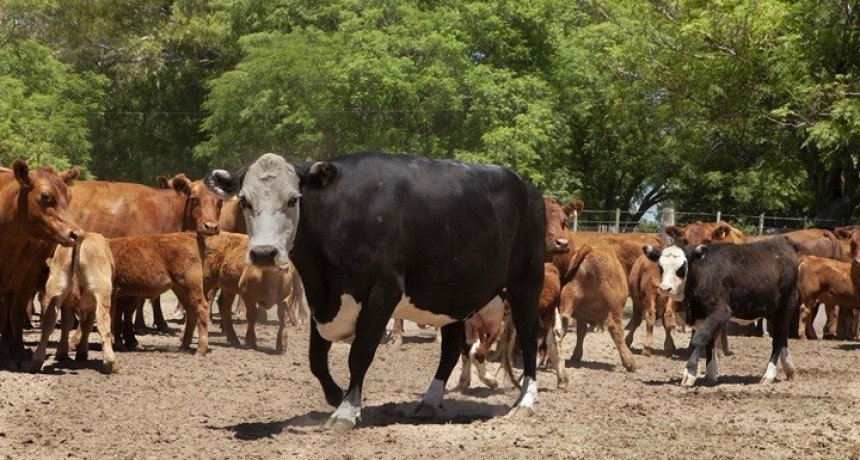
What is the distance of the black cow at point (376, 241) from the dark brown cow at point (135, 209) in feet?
24.7

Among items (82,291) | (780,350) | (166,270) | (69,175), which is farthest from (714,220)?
(82,291)

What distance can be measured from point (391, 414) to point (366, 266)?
1541 mm

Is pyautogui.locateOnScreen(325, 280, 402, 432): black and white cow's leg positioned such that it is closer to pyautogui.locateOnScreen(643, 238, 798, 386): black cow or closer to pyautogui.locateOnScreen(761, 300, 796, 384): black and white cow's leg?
pyautogui.locateOnScreen(643, 238, 798, 386): black cow

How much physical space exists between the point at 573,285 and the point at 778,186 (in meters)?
33.4

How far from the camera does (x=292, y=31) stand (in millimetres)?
44375

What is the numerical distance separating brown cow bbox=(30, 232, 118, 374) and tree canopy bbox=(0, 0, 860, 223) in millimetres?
20222

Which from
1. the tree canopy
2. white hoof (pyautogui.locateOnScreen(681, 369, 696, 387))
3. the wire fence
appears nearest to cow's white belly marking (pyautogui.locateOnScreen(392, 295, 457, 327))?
white hoof (pyautogui.locateOnScreen(681, 369, 696, 387))

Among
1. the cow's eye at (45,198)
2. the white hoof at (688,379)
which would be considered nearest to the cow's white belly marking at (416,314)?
the cow's eye at (45,198)

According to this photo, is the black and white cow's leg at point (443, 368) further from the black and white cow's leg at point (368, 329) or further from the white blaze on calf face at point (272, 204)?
the white blaze on calf face at point (272, 204)

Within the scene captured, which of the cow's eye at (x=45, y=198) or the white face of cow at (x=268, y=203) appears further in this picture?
the cow's eye at (x=45, y=198)

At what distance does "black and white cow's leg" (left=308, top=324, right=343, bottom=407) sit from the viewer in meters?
10.6

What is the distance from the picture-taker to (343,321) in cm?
1034

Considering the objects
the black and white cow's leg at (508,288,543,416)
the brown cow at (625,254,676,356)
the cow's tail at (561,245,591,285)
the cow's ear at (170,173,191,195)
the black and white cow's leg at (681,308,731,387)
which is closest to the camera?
the black and white cow's leg at (508,288,543,416)

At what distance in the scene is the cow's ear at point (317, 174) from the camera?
10.1 meters
